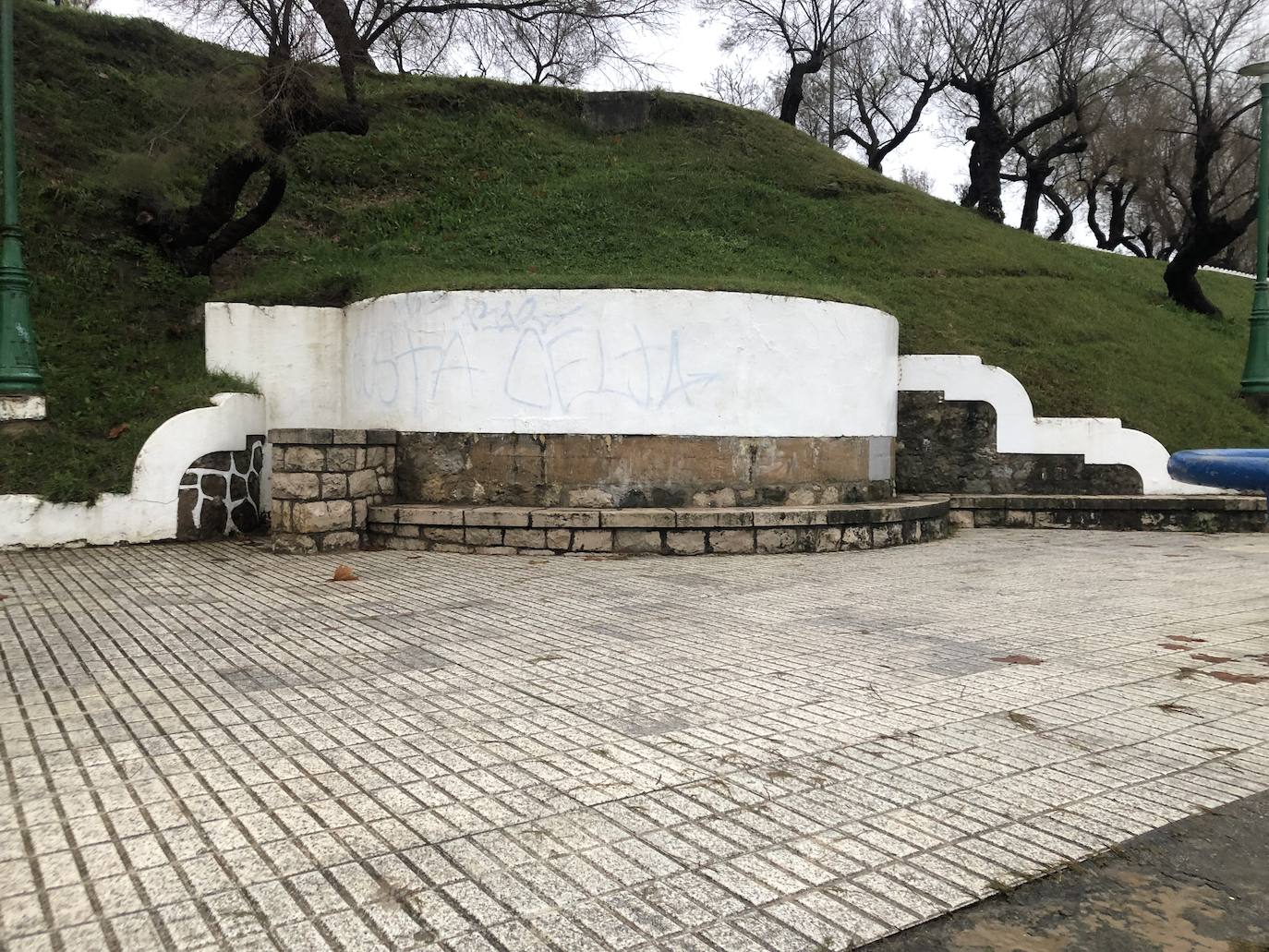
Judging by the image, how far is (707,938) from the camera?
7.72 ft

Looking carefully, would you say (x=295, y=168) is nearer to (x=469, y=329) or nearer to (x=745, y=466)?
(x=469, y=329)

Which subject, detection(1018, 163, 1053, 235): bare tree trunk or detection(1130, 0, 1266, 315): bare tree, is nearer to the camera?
detection(1130, 0, 1266, 315): bare tree

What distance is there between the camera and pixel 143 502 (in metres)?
9.53

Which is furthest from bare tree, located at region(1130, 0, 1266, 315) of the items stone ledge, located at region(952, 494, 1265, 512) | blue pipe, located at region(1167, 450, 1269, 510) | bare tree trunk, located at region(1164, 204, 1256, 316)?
blue pipe, located at region(1167, 450, 1269, 510)

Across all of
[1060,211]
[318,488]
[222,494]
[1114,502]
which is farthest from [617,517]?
[1060,211]

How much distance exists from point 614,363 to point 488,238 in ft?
16.1

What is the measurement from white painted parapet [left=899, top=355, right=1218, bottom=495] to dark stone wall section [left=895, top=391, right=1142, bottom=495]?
0.09 m

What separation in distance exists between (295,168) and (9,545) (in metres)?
8.98

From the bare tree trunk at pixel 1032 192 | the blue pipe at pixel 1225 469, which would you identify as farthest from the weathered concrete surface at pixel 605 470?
the bare tree trunk at pixel 1032 192

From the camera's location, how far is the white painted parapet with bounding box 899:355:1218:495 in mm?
12047

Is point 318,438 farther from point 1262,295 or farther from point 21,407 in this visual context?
point 1262,295

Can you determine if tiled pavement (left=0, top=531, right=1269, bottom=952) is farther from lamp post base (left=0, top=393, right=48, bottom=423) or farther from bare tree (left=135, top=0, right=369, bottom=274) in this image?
bare tree (left=135, top=0, right=369, bottom=274)

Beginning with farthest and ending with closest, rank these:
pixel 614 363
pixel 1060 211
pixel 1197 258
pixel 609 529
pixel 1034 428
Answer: pixel 1060 211, pixel 1197 258, pixel 1034 428, pixel 614 363, pixel 609 529

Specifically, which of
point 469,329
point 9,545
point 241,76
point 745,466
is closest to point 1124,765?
point 745,466
